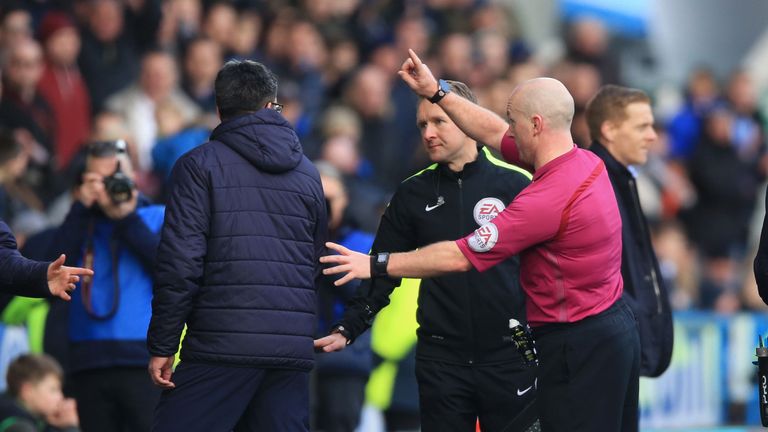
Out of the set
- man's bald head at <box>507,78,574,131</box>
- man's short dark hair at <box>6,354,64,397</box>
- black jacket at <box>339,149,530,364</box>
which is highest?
man's bald head at <box>507,78,574,131</box>

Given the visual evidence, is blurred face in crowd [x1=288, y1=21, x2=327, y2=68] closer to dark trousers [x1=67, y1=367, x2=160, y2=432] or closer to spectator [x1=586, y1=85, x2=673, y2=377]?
spectator [x1=586, y1=85, x2=673, y2=377]

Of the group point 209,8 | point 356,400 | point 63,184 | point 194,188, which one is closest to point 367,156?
point 209,8

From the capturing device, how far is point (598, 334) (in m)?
6.09

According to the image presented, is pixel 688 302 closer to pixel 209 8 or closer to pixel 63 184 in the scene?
pixel 209 8

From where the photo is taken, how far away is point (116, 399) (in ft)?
25.1

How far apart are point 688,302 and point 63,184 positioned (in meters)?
7.23

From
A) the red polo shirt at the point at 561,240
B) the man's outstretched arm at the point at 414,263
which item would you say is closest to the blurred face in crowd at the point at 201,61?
the man's outstretched arm at the point at 414,263

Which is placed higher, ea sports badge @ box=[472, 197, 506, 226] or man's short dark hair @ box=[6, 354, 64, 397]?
ea sports badge @ box=[472, 197, 506, 226]

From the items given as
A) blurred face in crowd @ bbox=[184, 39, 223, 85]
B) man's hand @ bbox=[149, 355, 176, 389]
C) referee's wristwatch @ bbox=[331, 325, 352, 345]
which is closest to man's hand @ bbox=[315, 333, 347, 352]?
referee's wristwatch @ bbox=[331, 325, 352, 345]

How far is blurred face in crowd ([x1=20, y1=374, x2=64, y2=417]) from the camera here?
28.1 ft

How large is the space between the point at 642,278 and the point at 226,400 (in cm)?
253

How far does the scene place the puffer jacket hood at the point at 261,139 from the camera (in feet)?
20.4

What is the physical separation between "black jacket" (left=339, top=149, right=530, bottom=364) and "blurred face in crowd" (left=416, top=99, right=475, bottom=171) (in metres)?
0.08

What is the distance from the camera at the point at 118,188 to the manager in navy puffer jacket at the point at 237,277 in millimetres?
1515
